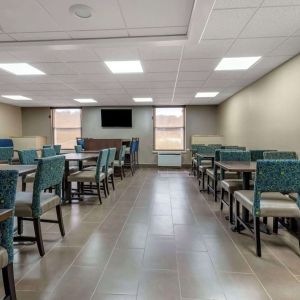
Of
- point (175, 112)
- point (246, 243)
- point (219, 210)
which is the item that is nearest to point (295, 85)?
point (219, 210)

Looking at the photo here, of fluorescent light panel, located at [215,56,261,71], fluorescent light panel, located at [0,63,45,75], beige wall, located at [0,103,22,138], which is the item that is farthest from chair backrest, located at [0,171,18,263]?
beige wall, located at [0,103,22,138]

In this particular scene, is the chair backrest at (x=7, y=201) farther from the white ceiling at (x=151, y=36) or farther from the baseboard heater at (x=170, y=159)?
the baseboard heater at (x=170, y=159)

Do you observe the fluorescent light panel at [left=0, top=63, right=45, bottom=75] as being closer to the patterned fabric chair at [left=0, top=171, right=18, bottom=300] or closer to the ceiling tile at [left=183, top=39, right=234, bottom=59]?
the ceiling tile at [left=183, top=39, right=234, bottom=59]

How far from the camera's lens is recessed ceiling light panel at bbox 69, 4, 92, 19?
2.46 meters

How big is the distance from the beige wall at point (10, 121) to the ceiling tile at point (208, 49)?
7447 mm

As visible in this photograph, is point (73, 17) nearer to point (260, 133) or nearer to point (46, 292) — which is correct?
point (46, 292)

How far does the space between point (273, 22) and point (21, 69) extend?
4.23 m

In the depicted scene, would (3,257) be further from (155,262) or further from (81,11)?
(81,11)

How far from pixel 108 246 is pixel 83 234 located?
471 millimetres

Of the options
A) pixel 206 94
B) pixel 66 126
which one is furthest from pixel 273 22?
pixel 66 126

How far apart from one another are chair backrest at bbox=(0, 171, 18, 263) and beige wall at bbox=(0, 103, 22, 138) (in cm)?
830

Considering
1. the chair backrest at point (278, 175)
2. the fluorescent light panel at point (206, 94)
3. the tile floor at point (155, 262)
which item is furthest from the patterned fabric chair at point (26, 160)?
the fluorescent light panel at point (206, 94)

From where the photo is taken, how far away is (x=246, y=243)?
2494mm

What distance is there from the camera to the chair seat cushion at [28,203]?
219 cm
